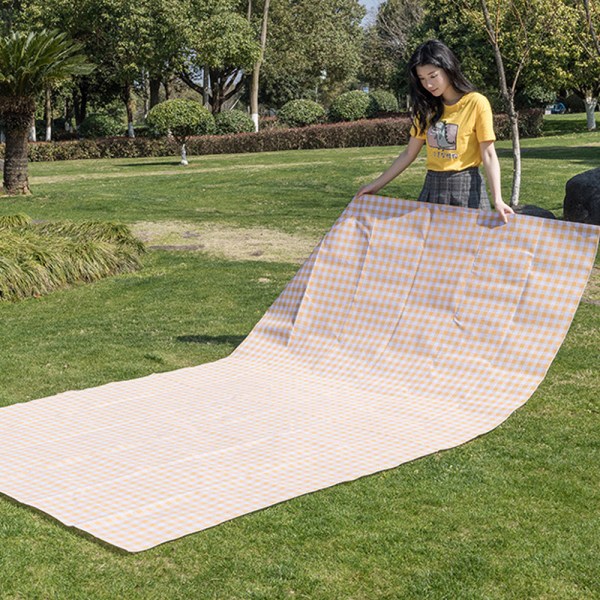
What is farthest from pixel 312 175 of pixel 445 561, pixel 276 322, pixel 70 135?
pixel 70 135

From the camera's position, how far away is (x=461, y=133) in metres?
6.79

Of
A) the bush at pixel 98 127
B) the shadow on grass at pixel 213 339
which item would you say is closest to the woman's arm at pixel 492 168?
the shadow on grass at pixel 213 339

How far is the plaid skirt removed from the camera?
7.09 m

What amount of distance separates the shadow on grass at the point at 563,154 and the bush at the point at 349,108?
1525cm

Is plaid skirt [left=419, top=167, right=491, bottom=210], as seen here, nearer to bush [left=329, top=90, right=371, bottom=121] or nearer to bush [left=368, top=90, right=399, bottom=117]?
bush [left=329, top=90, right=371, bottom=121]

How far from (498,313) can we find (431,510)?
230 centimetres

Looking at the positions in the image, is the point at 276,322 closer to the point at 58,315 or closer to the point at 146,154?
the point at 58,315

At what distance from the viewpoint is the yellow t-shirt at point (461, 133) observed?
6.68 m

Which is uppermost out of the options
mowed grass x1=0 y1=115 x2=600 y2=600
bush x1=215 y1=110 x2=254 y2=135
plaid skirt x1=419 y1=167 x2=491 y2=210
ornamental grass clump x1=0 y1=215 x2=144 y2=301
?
bush x1=215 y1=110 x2=254 y2=135

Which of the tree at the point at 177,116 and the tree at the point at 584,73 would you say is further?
the tree at the point at 584,73

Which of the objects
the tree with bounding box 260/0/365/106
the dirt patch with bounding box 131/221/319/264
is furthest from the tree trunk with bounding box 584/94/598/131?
the dirt patch with bounding box 131/221/319/264

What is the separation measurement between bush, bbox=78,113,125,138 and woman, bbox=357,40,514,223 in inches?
1664

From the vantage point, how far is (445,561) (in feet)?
14.5

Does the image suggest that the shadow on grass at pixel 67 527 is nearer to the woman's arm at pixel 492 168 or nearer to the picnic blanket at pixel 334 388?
the picnic blanket at pixel 334 388
